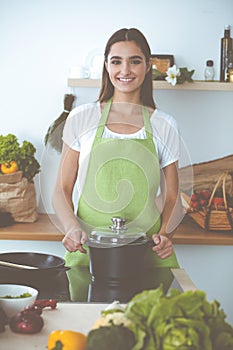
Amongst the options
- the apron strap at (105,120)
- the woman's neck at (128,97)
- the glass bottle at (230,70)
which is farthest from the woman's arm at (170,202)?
the glass bottle at (230,70)

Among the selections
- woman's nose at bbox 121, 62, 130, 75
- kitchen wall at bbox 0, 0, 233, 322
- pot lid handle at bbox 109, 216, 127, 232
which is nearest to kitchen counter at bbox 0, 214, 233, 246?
kitchen wall at bbox 0, 0, 233, 322

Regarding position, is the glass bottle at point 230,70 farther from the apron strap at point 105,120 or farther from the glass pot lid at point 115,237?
the glass pot lid at point 115,237

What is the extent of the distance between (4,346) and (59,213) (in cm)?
91

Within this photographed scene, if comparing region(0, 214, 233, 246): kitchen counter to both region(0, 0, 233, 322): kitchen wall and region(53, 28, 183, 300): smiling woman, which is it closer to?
region(0, 0, 233, 322): kitchen wall

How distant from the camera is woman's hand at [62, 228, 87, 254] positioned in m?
2.04

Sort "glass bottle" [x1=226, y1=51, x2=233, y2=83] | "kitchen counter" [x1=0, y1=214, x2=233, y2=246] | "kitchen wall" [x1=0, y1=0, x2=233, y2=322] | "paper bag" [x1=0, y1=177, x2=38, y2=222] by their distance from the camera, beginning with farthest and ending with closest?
"kitchen wall" [x1=0, y1=0, x2=233, y2=322] → "glass bottle" [x1=226, y1=51, x2=233, y2=83] → "paper bag" [x1=0, y1=177, x2=38, y2=222] → "kitchen counter" [x1=0, y1=214, x2=233, y2=246]

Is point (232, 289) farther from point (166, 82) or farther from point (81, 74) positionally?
point (81, 74)

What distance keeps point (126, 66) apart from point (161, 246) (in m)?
0.62

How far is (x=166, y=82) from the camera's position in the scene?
3203mm

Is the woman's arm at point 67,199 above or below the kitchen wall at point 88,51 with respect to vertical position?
below

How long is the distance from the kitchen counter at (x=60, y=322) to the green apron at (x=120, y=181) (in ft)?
1.65

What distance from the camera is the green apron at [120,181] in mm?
2309

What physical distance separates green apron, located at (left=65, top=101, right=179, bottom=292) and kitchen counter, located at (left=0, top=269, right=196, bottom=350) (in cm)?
50

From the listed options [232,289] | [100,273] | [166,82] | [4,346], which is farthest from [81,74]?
[4,346]
